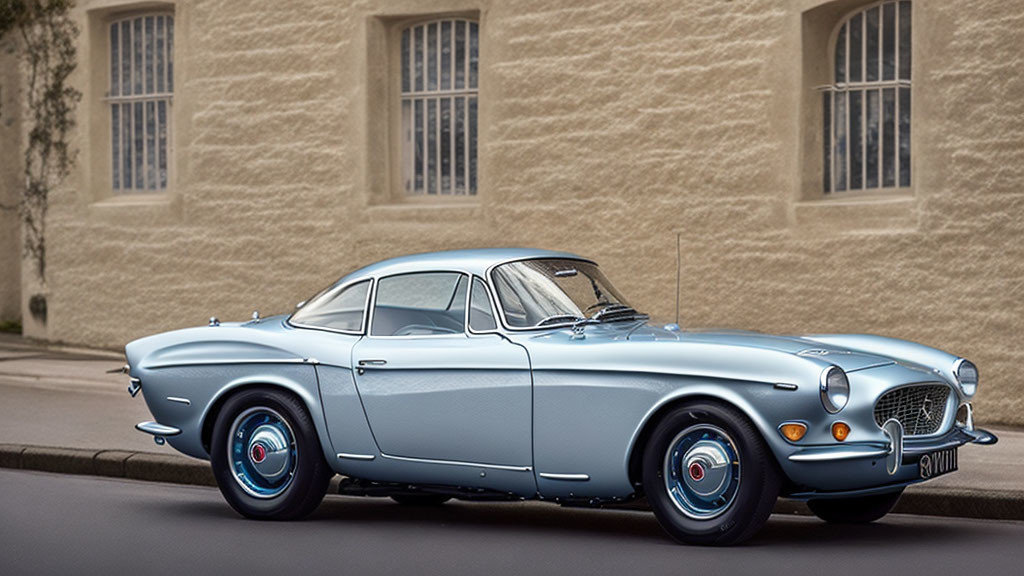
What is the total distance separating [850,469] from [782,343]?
2.54 ft

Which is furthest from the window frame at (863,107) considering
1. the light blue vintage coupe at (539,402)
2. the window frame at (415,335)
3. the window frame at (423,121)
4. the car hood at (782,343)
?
the window frame at (415,335)

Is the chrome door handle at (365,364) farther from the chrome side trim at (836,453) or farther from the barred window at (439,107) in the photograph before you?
the barred window at (439,107)

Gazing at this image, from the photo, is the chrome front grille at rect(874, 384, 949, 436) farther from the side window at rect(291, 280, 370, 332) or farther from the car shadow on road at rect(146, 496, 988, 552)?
the side window at rect(291, 280, 370, 332)

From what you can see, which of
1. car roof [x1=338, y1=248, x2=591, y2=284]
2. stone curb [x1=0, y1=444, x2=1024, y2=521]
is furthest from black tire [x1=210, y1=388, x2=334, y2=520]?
stone curb [x1=0, y1=444, x2=1024, y2=521]

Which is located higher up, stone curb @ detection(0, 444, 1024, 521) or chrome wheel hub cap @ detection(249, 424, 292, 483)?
chrome wheel hub cap @ detection(249, 424, 292, 483)

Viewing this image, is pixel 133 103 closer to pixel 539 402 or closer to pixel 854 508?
pixel 539 402

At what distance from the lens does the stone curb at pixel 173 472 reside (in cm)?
839

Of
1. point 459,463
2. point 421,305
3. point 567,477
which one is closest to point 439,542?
point 459,463

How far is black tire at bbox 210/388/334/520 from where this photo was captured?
8.27 metres

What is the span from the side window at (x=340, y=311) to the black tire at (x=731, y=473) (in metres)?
1.92

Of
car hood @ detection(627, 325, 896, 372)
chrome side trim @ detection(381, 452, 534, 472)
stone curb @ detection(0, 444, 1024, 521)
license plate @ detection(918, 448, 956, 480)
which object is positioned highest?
car hood @ detection(627, 325, 896, 372)

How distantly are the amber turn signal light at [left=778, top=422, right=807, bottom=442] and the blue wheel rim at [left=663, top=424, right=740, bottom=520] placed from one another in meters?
0.26

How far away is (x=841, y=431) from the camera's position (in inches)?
275

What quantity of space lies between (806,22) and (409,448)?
684cm
